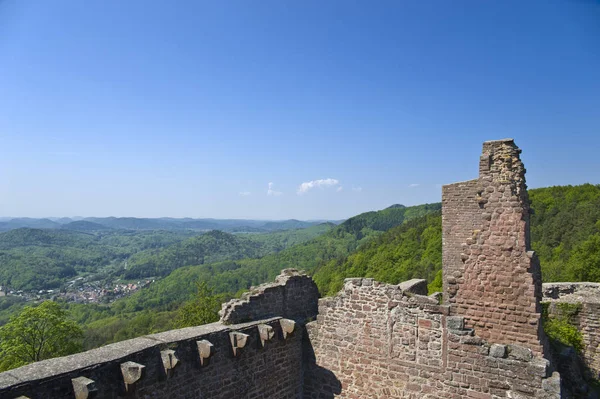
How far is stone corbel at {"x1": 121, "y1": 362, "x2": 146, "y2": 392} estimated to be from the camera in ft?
20.0

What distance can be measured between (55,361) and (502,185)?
8120 millimetres

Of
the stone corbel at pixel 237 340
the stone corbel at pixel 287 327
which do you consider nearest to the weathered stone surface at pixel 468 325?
the stone corbel at pixel 287 327

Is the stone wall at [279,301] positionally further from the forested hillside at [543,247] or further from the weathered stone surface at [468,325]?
the forested hillside at [543,247]

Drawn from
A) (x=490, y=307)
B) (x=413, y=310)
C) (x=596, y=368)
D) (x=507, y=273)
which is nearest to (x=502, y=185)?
(x=507, y=273)

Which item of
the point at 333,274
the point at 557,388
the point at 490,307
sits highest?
the point at 490,307

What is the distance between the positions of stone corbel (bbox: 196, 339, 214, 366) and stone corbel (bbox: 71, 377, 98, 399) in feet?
6.45

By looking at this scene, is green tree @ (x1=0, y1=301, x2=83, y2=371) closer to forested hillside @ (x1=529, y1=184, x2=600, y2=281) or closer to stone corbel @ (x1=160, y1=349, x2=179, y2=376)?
stone corbel @ (x1=160, y1=349, x2=179, y2=376)

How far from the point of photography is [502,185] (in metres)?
7.62

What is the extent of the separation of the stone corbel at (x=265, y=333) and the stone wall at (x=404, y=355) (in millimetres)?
1419

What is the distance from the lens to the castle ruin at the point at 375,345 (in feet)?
21.1

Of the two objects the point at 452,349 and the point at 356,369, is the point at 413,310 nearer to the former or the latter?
the point at 452,349

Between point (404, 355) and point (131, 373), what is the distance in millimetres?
5149

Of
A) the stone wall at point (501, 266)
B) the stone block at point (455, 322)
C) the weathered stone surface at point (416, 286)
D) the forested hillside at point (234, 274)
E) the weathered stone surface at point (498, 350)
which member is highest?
the stone wall at point (501, 266)

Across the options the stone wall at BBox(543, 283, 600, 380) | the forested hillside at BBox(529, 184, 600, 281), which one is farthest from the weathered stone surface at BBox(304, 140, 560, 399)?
the forested hillside at BBox(529, 184, 600, 281)
